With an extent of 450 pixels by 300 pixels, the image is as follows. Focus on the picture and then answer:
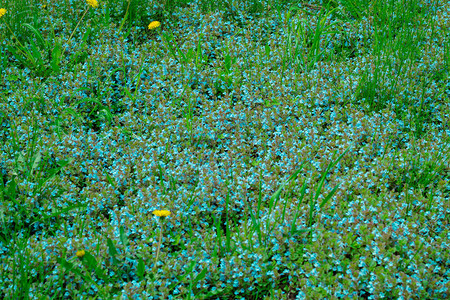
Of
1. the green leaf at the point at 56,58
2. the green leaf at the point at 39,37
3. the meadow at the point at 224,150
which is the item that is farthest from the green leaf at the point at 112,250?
the green leaf at the point at 39,37

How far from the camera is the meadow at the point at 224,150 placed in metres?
3.07

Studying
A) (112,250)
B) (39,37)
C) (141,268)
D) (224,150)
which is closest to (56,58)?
(39,37)

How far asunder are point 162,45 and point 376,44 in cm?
255

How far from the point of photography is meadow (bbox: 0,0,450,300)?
121 inches

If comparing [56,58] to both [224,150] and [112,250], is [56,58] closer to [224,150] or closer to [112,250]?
[224,150]

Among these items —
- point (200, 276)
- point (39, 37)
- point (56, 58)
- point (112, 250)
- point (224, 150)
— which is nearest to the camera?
point (200, 276)

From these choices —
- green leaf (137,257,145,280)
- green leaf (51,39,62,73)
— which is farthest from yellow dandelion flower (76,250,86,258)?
green leaf (51,39,62,73)

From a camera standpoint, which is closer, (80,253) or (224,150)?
(80,253)

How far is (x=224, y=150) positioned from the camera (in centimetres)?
426

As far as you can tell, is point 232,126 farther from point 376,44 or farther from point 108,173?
point 376,44

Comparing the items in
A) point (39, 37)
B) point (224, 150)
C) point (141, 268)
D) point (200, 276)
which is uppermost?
point (39, 37)

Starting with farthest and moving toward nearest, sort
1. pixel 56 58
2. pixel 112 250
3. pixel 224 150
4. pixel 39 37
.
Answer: pixel 39 37
pixel 56 58
pixel 224 150
pixel 112 250

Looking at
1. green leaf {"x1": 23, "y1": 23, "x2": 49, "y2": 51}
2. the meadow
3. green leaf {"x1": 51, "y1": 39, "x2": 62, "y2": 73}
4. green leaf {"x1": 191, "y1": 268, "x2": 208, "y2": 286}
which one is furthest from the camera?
green leaf {"x1": 23, "y1": 23, "x2": 49, "y2": 51}

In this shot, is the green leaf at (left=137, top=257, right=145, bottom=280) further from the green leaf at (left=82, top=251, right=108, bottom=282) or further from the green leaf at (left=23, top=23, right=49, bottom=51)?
the green leaf at (left=23, top=23, right=49, bottom=51)
